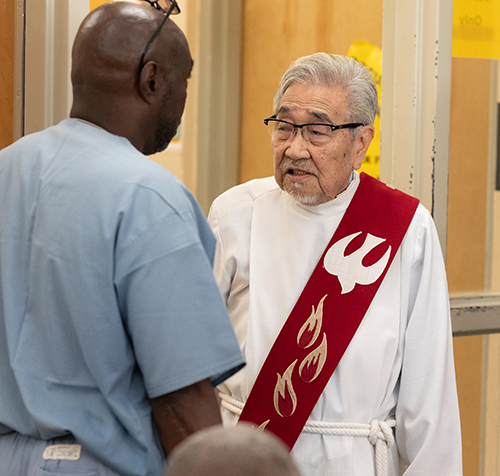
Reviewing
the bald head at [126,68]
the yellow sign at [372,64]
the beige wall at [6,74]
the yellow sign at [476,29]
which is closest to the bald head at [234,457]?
the bald head at [126,68]

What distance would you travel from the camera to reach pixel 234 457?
1.95 feet

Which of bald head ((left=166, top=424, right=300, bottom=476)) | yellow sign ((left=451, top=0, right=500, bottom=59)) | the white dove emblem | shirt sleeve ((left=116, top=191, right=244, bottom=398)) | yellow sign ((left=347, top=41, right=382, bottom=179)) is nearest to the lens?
bald head ((left=166, top=424, right=300, bottom=476))

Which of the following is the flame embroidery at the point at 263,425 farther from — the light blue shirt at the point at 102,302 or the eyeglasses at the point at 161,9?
the eyeglasses at the point at 161,9

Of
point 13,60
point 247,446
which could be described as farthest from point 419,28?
point 247,446

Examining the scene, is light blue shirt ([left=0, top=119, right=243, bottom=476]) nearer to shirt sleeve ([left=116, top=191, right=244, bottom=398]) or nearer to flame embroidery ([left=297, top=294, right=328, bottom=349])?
shirt sleeve ([left=116, top=191, right=244, bottom=398])

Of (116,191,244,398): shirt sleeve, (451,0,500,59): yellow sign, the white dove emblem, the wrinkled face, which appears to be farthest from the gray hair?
(116,191,244,398): shirt sleeve

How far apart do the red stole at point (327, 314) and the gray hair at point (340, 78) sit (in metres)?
0.25

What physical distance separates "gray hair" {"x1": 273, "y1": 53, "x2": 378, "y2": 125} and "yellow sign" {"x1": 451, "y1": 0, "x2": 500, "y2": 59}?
58 cm

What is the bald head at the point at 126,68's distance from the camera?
3.48 ft

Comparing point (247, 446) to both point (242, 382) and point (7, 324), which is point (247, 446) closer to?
point (7, 324)

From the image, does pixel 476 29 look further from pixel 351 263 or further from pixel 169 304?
pixel 169 304

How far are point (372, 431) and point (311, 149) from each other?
29.3 inches

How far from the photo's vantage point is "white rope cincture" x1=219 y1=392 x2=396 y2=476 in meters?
1.73

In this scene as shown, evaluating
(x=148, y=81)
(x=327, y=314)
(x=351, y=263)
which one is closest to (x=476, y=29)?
(x=351, y=263)
